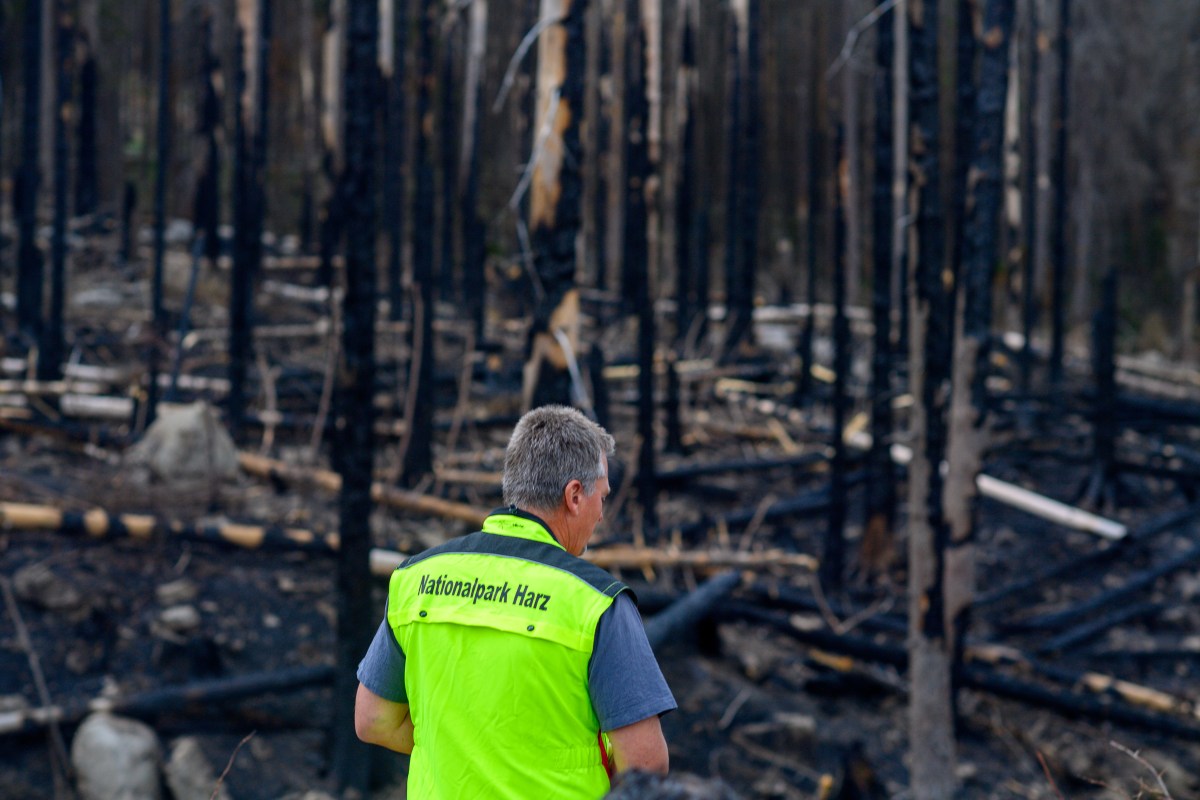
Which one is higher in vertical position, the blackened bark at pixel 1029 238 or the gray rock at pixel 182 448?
the blackened bark at pixel 1029 238

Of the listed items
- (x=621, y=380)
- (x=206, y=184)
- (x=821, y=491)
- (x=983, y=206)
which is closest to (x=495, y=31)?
(x=206, y=184)

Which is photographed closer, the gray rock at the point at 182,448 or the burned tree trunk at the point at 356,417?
the burned tree trunk at the point at 356,417

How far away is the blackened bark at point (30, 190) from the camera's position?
38.2 ft

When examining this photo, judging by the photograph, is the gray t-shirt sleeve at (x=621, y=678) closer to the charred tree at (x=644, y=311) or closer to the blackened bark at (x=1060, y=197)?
the charred tree at (x=644, y=311)

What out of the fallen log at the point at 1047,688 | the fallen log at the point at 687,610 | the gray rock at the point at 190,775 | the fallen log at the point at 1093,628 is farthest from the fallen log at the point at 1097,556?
the gray rock at the point at 190,775

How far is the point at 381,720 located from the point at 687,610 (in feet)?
15.5

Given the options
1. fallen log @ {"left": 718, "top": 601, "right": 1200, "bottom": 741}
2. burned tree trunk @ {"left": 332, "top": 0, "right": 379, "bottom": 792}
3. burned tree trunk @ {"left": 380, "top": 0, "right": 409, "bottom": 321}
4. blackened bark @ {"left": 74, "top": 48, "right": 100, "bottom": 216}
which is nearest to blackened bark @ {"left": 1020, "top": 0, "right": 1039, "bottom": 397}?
fallen log @ {"left": 718, "top": 601, "right": 1200, "bottom": 741}

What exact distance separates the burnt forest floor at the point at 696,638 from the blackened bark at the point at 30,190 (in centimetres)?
352

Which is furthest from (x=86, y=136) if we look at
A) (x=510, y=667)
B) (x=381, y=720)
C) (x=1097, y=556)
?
(x=510, y=667)

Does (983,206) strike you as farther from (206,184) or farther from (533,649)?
(206,184)

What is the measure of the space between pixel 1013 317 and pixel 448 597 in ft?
62.4

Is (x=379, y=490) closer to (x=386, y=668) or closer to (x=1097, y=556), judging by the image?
(x=1097, y=556)

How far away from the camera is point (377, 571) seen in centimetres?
728

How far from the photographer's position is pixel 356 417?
5852mm
